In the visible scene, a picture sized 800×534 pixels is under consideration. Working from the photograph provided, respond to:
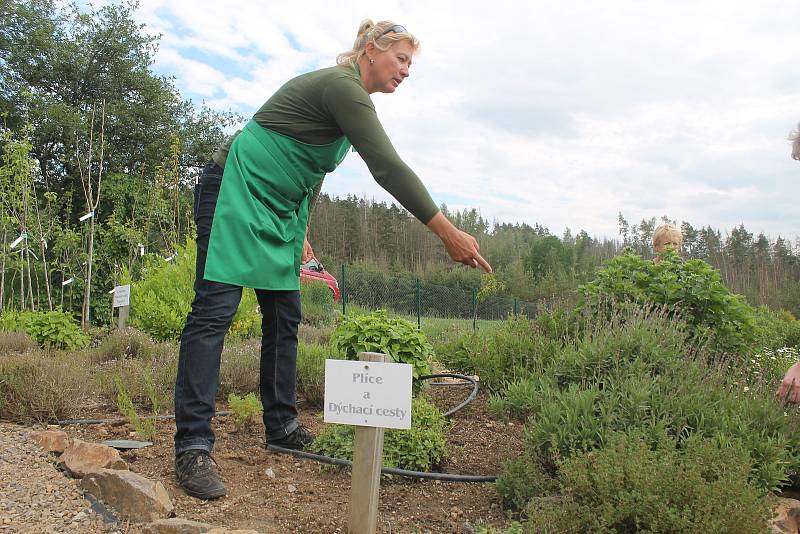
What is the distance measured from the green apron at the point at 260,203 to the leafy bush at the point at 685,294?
Answer: 2.15 meters

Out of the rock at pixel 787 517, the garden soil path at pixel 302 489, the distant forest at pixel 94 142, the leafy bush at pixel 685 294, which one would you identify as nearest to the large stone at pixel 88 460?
the garden soil path at pixel 302 489

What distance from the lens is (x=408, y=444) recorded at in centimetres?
270

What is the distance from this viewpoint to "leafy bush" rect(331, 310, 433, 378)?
3.63 metres

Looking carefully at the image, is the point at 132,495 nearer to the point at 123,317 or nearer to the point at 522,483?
the point at 522,483

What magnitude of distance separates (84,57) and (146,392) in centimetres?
1796

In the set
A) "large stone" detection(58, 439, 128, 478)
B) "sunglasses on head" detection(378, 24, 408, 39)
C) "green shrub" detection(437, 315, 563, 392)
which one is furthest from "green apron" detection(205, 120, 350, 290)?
"green shrub" detection(437, 315, 563, 392)

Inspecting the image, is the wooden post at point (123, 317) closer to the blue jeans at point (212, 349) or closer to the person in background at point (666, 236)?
the blue jeans at point (212, 349)

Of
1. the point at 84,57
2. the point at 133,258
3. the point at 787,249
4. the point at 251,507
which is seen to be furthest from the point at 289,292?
the point at 787,249

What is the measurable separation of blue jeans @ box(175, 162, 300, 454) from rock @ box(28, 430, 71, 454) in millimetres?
631

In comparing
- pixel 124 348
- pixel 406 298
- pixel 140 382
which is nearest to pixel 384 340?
pixel 140 382

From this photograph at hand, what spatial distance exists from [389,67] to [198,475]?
1.79 metres

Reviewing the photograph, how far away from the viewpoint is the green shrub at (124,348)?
5129 millimetres

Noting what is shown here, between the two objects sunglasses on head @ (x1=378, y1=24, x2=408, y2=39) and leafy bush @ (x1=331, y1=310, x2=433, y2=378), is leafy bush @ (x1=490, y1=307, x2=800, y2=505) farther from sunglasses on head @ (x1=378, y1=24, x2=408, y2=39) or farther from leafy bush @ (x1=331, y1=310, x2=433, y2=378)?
sunglasses on head @ (x1=378, y1=24, x2=408, y2=39)

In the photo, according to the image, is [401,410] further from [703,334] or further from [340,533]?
[703,334]
